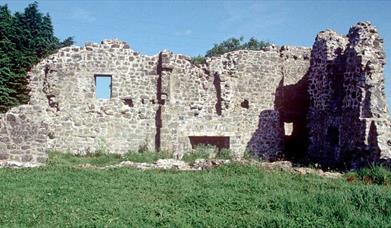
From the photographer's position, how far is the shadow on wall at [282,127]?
20891 millimetres

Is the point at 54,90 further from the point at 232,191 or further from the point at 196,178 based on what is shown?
the point at 232,191

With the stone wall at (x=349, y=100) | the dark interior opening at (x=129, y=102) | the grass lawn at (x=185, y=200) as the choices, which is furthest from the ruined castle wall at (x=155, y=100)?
the grass lawn at (x=185, y=200)

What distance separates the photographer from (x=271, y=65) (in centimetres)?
2144

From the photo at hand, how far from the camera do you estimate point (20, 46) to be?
84.1 ft

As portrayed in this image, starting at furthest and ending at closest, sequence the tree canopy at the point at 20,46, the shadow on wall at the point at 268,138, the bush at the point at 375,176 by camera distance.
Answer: the tree canopy at the point at 20,46 < the shadow on wall at the point at 268,138 < the bush at the point at 375,176

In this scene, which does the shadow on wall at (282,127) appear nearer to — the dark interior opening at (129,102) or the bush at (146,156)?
the bush at (146,156)

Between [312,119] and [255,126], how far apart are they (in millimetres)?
2418

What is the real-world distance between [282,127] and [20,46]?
1443 centimetres

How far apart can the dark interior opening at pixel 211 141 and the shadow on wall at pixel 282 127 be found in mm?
1035

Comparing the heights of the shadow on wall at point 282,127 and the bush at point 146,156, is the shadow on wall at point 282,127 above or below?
above

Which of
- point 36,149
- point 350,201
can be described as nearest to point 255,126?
point 36,149

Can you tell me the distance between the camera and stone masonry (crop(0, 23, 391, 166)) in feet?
56.8

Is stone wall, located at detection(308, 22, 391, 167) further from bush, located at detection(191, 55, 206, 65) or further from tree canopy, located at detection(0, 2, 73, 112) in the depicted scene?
tree canopy, located at detection(0, 2, 73, 112)

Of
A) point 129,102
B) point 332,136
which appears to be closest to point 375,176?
point 332,136
